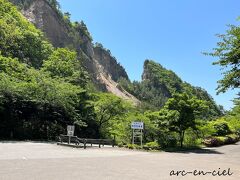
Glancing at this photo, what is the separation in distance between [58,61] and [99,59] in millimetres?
76404

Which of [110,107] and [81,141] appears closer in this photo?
[81,141]

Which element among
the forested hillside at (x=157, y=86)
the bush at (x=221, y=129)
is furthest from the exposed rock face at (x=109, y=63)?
the bush at (x=221, y=129)

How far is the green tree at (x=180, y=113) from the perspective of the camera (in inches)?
979

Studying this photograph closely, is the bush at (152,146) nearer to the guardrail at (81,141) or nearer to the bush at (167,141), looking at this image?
the bush at (167,141)

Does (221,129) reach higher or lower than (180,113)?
lower

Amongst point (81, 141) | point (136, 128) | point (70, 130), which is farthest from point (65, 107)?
point (136, 128)

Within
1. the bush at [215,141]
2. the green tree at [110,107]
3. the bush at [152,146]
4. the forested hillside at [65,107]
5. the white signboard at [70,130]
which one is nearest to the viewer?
the bush at [152,146]

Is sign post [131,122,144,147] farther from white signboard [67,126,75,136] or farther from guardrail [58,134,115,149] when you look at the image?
white signboard [67,126,75,136]

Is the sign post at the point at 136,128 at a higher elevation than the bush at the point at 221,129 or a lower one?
lower

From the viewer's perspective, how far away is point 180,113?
25.0 metres

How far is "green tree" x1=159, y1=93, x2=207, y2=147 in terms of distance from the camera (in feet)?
81.6

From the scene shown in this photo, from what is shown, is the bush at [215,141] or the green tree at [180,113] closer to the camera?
the green tree at [180,113]

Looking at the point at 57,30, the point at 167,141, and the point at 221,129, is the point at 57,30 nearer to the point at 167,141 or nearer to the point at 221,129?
the point at 221,129

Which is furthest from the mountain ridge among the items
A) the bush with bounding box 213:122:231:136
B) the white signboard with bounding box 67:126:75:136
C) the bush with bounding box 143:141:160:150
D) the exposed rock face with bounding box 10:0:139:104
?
the white signboard with bounding box 67:126:75:136
